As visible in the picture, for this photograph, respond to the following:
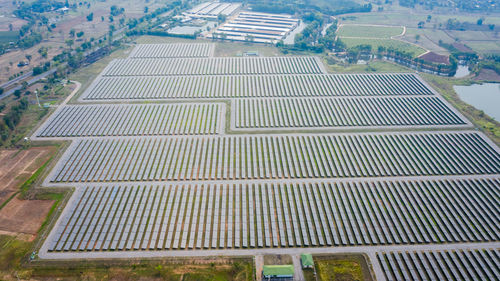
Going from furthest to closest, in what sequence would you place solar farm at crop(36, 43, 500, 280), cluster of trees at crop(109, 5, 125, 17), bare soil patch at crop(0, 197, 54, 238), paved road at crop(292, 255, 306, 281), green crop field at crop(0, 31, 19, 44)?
cluster of trees at crop(109, 5, 125, 17) < green crop field at crop(0, 31, 19, 44) < bare soil patch at crop(0, 197, 54, 238) < solar farm at crop(36, 43, 500, 280) < paved road at crop(292, 255, 306, 281)

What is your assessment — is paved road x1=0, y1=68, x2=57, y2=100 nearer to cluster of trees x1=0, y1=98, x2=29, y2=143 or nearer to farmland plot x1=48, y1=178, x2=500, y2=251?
cluster of trees x1=0, y1=98, x2=29, y2=143

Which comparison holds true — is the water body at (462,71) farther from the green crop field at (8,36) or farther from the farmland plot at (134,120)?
the green crop field at (8,36)

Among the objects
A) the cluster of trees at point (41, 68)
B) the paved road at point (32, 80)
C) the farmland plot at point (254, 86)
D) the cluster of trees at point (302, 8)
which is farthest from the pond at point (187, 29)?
the paved road at point (32, 80)

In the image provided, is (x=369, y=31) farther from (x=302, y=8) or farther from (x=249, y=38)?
(x=249, y=38)

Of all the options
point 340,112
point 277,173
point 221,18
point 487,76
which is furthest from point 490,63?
point 221,18

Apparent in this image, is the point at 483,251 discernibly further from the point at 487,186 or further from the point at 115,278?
the point at 115,278

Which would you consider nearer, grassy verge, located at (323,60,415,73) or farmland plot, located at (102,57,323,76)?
farmland plot, located at (102,57,323,76)

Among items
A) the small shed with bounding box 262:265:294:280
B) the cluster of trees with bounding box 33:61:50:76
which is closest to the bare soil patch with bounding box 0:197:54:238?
the small shed with bounding box 262:265:294:280
